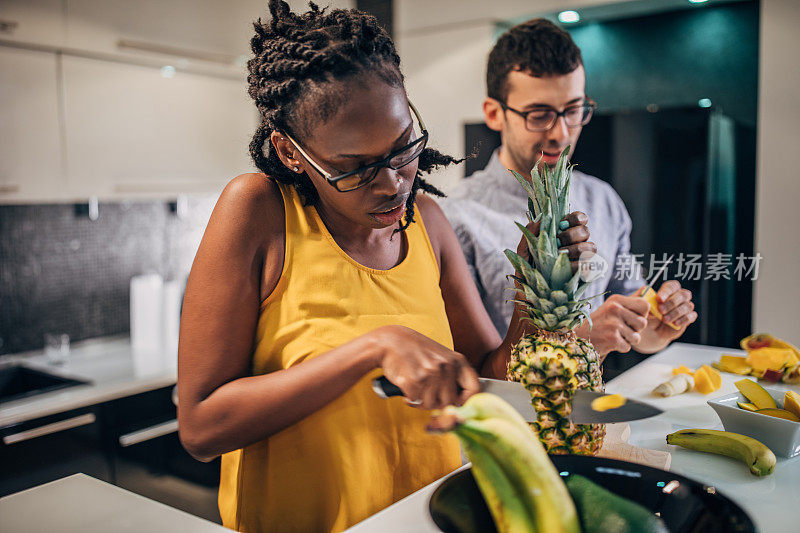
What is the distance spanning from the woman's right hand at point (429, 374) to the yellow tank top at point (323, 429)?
0.72 feet

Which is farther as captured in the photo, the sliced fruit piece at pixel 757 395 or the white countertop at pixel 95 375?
the white countertop at pixel 95 375

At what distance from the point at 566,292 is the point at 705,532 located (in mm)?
422

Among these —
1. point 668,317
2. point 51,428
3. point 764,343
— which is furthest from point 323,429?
point 51,428

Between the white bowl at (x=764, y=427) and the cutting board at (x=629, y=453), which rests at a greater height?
the white bowl at (x=764, y=427)

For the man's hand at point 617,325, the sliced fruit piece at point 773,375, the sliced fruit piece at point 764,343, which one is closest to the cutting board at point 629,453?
the man's hand at point 617,325

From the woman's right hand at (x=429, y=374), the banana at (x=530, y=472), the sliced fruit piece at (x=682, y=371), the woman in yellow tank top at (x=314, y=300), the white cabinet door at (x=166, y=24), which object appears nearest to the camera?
the banana at (x=530, y=472)

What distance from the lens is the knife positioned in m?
0.86

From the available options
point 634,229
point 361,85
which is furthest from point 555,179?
point 634,229

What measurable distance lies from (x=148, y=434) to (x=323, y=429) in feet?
5.16

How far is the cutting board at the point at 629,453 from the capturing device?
3.57 ft

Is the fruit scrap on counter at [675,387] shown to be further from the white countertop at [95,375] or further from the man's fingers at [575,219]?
the white countertop at [95,375]

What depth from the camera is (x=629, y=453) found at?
1.12 metres

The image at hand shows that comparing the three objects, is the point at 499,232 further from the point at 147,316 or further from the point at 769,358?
the point at 147,316

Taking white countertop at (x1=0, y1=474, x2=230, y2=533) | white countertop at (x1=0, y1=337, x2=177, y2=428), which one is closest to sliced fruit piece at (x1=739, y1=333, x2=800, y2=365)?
white countertop at (x1=0, y1=474, x2=230, y2=533)
